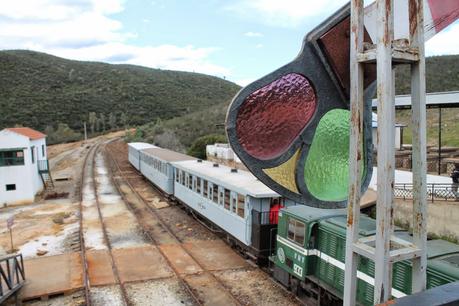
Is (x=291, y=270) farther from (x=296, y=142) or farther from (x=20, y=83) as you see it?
(x=20, y=83)

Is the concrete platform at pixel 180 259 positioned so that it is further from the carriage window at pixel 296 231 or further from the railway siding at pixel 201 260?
the carriage window at pixel 296 231

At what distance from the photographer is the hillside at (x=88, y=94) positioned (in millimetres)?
81438

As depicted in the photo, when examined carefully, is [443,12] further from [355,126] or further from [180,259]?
[180,259]

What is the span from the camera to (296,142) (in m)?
3.51

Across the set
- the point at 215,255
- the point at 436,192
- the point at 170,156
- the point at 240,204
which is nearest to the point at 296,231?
the point at 240,204

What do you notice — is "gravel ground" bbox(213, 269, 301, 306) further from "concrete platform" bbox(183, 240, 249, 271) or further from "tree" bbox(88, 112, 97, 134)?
"tree" bbox(88, 112, 97, 134)

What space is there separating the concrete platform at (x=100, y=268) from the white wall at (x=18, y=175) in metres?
11.5

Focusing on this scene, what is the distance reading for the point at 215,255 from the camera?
47.3 feet

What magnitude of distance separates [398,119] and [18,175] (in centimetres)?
3184

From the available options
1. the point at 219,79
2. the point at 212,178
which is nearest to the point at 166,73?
the point at 219,79

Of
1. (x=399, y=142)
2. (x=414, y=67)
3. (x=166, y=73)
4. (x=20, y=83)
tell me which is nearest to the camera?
(x=414, y=67)

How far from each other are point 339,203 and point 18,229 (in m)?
18.1

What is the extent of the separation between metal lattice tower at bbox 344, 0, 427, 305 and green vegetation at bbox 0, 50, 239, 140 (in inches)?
2839

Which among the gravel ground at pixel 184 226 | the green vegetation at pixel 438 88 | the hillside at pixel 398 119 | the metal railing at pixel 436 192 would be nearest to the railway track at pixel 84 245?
Answer: the gravel ground at pixel 184 226
